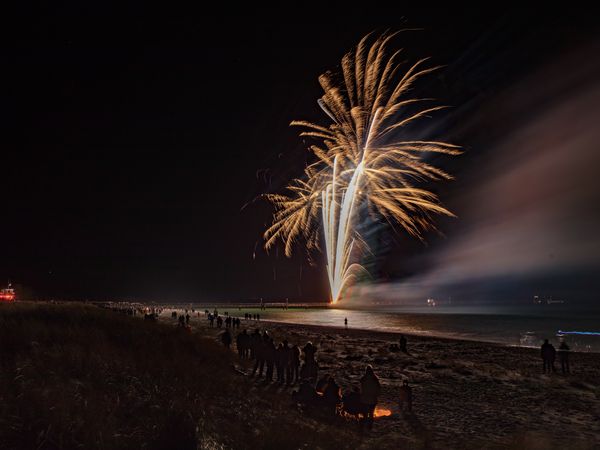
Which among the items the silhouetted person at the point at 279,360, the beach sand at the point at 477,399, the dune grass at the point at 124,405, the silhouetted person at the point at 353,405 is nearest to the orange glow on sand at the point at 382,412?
the beach sand at the point at 477,399

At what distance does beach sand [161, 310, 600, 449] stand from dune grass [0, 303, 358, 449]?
1961 millimetres

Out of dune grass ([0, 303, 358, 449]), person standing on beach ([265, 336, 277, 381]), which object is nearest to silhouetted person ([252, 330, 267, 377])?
person standing on beach ([265, 336, 277, 381])

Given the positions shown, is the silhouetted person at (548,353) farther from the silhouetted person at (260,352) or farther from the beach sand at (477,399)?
the silhouetted person at (260,352)

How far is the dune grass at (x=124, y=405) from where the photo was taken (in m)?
5.48

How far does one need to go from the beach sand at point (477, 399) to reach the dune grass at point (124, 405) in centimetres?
196

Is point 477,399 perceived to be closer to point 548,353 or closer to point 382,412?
point 382,412

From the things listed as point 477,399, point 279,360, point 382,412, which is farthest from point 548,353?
point 279,360

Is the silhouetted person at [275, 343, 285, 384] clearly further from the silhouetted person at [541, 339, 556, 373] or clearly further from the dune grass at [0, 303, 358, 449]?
the silhouetted person at [541, 339, 556, 373]

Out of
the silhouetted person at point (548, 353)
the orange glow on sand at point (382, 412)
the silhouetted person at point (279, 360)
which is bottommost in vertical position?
the orange glow on sand at point (382, 412)

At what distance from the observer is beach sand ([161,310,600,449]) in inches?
350

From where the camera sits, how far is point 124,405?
6.74 m

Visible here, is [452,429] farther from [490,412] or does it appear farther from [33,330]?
[33,330]

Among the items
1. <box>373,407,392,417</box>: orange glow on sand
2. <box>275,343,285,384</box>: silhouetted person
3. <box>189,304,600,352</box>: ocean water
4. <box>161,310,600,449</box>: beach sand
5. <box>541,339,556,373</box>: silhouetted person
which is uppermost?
<box>275,343,285,384</box>: silhouetted person

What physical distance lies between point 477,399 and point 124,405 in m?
10.6
